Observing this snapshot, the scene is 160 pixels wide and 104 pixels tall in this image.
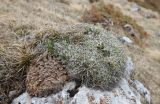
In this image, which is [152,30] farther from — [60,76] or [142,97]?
[60,76]

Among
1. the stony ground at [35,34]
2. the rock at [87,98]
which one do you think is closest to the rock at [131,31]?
the stony ground at [35,34]

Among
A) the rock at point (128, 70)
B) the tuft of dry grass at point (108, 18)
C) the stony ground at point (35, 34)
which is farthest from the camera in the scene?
the tuft of dry grass at point (108, 18)

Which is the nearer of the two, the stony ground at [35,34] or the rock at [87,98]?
the rock at [87,98]

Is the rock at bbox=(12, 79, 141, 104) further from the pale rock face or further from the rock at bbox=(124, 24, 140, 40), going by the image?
the rock at bbox=(124, 24, 140, 40)

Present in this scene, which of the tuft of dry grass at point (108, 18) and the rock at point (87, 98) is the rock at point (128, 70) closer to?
the rock at point (87, 98)

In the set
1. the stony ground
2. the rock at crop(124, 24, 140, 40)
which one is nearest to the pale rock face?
the stony ground

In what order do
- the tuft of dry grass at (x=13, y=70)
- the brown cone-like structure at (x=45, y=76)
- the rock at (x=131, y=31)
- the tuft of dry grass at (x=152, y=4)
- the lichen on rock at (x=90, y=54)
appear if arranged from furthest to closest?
the tuft of dry grass at (x=152, y=4) < the rock at (x=131, y=31) < the tuft of dry grass at (x=13, y=70) < the lichen on rock at (x=90, y=54) < the brown cone-like structure at (x=45, y=76)

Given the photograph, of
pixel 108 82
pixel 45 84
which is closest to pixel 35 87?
pixel 45 84
